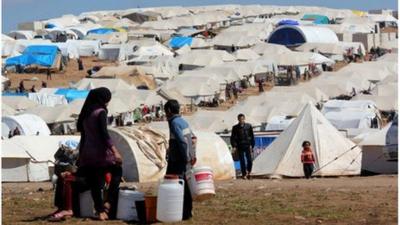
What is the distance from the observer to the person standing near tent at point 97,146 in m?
8.50

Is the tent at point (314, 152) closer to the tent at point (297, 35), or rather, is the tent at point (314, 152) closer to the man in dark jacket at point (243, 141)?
the man in dark jacket at point (243, 141)

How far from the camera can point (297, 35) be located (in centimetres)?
6394

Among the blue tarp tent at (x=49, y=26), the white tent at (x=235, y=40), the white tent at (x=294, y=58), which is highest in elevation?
the blue tarp tent at (x=49, y=26)

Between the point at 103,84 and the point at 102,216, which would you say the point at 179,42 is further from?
the point at 102,216

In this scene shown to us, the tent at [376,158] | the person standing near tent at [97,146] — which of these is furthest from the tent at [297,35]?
the person standing near tent at [97,146]

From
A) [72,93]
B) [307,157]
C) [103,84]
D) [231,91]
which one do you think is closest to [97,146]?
[307,157]

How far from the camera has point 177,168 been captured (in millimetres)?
8859

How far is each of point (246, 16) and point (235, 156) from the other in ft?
283

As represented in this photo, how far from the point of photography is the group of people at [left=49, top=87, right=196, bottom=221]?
852 centimetres

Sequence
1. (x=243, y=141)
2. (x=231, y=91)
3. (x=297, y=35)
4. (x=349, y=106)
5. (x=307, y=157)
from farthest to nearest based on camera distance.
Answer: (x=297, y=35) < (x=231, y=91) < (x=349, y=106) < (x=307, y=157) < (x=243, y=141)

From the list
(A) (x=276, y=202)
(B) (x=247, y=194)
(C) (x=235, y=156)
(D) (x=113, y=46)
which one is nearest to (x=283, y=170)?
(C) (x=235, y=156)

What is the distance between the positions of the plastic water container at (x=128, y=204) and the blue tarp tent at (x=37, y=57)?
4671cm

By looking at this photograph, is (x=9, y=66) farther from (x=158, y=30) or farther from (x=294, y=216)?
(x=294, y=216)

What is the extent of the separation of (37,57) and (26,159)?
37.6 meters
